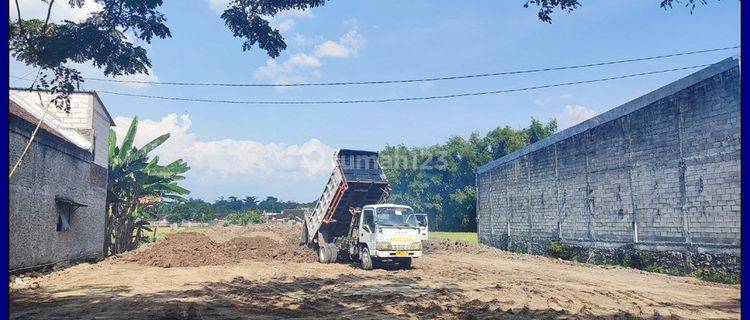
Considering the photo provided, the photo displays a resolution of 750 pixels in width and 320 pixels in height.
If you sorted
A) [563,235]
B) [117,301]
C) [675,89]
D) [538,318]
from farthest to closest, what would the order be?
1. [563,235]
2. [675,89]
3. [117,301]
4. [538,318]

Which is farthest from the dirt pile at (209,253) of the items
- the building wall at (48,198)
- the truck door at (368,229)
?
the truck door at (368,229)

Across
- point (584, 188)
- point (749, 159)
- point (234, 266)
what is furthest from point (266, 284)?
point (584, 188)

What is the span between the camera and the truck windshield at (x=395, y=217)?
637 inches

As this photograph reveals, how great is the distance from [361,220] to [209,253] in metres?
7.90

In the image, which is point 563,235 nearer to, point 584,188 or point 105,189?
point 584,188

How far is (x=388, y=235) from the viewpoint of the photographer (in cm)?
1589

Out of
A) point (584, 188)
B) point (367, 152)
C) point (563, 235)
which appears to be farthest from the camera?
point (563, 235)

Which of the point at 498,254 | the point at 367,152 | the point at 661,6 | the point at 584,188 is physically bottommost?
the point at 498,254

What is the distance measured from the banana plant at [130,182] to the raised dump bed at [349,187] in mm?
9682

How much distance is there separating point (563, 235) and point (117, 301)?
16985mm

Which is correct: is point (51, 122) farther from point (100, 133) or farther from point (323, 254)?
point (323, 254)

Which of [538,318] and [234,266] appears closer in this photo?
[538,318]

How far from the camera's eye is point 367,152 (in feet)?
58.5

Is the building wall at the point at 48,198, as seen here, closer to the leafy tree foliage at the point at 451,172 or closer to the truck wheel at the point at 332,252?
the truck wheel at the point at 332,252
